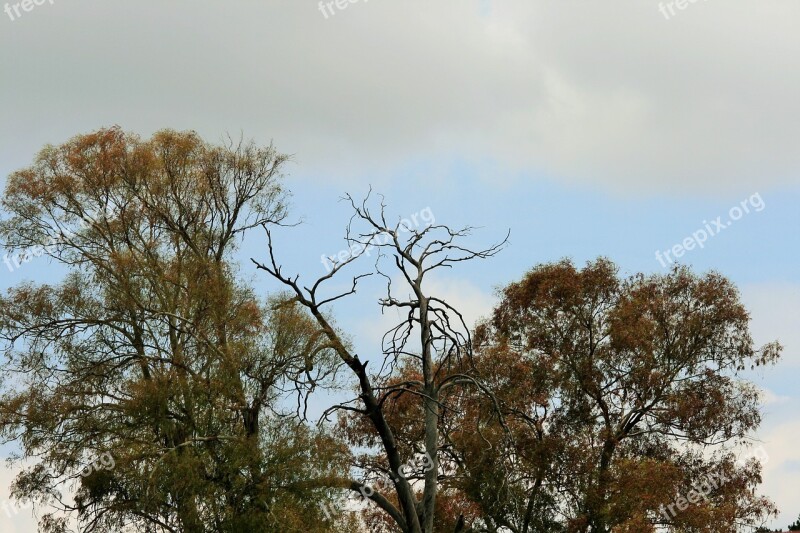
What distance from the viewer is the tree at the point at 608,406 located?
26.9 m

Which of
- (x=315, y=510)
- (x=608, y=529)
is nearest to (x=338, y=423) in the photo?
(x=608, y=529)

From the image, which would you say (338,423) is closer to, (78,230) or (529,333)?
(529,333)

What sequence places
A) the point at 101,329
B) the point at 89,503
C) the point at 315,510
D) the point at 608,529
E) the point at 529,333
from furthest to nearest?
1. the point at 529,333
2. the point at 608,529
3. the point at 101,329
4. the point at 89,503
5. the point at 315,510

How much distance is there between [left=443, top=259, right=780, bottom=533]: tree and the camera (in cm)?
2692

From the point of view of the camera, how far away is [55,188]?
28.1 meters

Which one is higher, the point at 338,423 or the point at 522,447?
the point at 338,423

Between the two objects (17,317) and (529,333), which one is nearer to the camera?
(17,317)

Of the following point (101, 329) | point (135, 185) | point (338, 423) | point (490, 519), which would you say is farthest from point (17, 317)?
point (490, 519)

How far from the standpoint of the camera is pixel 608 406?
2998 cm

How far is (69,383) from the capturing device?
2447 centimetres

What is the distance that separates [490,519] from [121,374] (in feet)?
32.0

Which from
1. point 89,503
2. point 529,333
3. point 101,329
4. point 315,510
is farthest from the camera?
point 529,333

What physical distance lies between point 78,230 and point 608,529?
15.2m

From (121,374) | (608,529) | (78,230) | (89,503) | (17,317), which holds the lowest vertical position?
(608,529)
